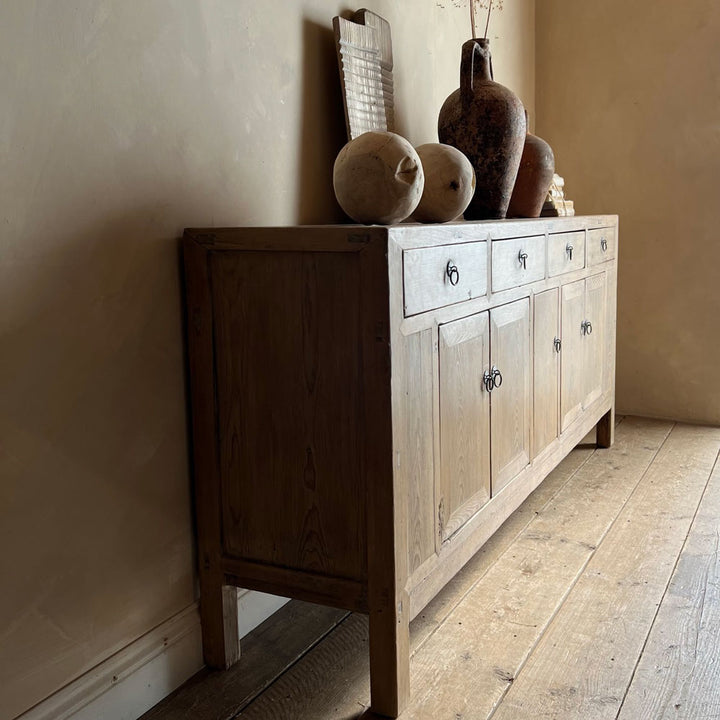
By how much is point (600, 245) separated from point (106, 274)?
1934mm

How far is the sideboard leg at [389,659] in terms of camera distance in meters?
1.54

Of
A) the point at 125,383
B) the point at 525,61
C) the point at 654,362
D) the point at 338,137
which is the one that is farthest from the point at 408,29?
the point at 654,362

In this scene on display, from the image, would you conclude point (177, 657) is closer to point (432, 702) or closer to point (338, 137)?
point (432, 702)

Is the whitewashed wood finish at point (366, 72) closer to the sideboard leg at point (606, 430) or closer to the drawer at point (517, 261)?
the drawer at point (517, 261)

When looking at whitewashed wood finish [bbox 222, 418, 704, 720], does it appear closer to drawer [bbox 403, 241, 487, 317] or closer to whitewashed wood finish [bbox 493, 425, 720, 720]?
whitewashed wood finish [bbox 493, 425, 720, 720]

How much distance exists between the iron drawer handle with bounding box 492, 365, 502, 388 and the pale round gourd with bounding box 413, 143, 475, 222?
14.9 inches

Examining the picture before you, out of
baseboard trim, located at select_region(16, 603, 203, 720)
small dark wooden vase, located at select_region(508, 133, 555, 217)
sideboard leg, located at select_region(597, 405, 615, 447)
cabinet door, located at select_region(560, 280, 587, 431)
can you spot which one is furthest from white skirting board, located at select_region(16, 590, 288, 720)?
sideboard leg, located at select_region(597, 405, 615, 447)

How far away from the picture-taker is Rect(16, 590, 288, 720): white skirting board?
4.75ft

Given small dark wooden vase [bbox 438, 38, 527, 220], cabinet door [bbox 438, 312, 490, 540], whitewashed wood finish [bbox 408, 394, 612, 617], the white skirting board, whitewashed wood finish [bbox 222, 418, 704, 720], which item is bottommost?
A: whitewashed wood finish [bbox 222, 418, 704, 720]

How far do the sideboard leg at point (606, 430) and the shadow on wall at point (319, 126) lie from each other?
4.95 feet

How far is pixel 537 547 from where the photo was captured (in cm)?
230

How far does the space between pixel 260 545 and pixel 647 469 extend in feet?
5.72

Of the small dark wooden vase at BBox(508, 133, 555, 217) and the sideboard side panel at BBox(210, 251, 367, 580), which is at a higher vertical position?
the small dark wooden vase at BBox(508, 133, 555, 217)

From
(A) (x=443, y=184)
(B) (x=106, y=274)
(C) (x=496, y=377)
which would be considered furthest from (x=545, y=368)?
(B) (x=106, y=274)
